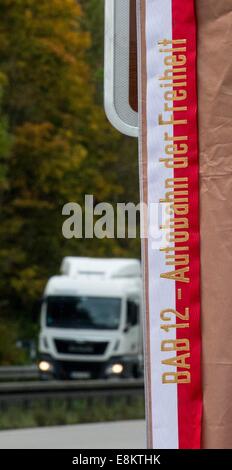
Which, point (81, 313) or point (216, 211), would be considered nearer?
point (216, 211)

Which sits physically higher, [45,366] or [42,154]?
[42,154]

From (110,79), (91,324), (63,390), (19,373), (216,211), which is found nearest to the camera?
(216,211)

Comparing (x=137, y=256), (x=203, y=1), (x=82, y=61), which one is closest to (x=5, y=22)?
(x=82, y=61)

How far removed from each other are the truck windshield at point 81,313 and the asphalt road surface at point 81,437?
15515 millimetres

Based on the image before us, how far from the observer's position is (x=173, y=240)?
4.96 metres

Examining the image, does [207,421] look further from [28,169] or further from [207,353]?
[28,169]

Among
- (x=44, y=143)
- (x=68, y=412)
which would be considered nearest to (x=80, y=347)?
(x=44, y=143)

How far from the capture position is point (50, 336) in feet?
121

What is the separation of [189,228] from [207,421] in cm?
69

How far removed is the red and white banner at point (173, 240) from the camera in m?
4.96

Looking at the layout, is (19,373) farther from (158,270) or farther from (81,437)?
(158,270)

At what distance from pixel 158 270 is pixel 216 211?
30 cm

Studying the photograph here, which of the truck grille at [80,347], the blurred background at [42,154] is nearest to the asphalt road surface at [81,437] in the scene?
the truck grille at [80,347]

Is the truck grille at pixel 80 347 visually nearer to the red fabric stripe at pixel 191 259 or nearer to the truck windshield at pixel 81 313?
the truck windshield at pixel 81 313
